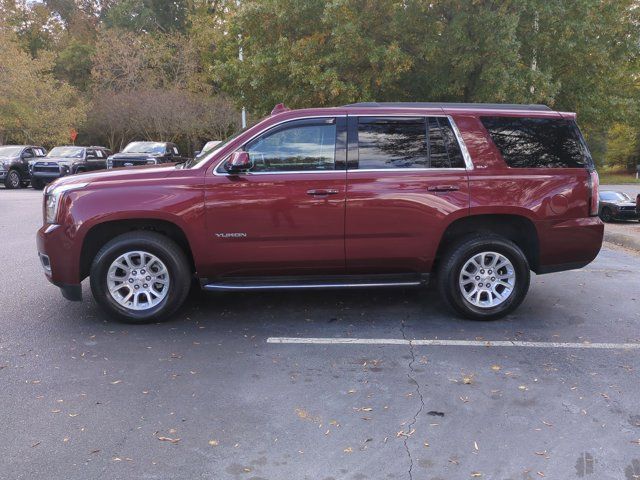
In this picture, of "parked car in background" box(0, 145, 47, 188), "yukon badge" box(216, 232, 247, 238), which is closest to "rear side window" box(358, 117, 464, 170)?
"yukon badge" box(216, 232, 247, 238)

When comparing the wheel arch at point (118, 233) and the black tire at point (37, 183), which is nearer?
the wheel arch at point (118, 233)

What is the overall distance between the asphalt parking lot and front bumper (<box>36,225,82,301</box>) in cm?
40

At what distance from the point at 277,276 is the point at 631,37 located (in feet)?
61.9

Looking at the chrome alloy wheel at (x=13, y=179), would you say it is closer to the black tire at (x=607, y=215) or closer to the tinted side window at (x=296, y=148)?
the tinted side window at (x=296, y=148)

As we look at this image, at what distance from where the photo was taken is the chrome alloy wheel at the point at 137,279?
17.3 ft

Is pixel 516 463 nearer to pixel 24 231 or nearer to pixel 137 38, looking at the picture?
pixel 24 231

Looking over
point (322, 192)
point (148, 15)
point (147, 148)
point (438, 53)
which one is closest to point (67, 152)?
point (147, 148)

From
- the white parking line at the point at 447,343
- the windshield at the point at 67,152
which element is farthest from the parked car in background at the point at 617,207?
the windshield at the point at 67,152

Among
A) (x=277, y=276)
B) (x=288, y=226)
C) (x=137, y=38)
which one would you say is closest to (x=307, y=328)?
(x=277, y=276)

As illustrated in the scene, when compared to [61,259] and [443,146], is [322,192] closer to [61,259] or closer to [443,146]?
[443,146]

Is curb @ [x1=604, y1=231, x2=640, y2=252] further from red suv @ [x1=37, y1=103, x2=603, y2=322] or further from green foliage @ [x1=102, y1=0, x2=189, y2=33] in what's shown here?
green foliage @ [x1=102, y1=0, x2=189, y2=33]

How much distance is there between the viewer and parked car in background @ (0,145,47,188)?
22.8 metres

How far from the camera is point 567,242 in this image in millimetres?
5641

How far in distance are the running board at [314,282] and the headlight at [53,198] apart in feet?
4.74
